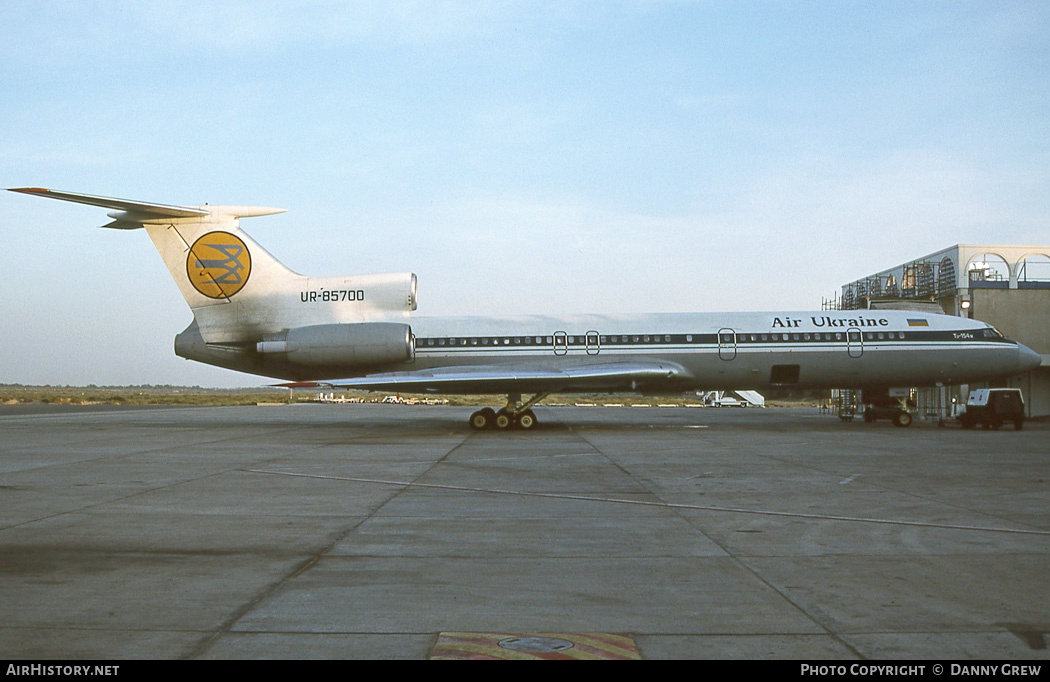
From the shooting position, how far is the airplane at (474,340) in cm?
2309

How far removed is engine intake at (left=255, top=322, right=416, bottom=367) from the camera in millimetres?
23047

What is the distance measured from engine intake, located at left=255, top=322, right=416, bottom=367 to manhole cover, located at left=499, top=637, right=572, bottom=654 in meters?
19.0

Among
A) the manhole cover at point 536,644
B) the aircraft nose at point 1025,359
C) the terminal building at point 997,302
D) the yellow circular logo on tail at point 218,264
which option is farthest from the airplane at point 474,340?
the manhole cover at point 536,644

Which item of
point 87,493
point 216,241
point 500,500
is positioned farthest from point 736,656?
point 216,241

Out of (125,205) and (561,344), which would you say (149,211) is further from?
(561,344)

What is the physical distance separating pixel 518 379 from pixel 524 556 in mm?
16078

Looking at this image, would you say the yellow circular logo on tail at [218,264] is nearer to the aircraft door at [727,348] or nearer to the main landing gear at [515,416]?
the main landing gear at [515,416]

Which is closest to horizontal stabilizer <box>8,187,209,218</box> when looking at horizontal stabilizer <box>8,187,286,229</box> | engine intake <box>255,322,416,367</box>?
horizontal stabilizer <box>8,187,286,229</box>

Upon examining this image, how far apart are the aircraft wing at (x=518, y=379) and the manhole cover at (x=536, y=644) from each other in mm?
17789

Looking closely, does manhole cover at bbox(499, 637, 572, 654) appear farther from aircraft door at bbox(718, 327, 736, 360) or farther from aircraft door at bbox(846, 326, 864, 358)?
aircraft door at bbox(846, 326, 864, 358)

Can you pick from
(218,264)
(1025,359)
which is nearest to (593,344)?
(218,264)
